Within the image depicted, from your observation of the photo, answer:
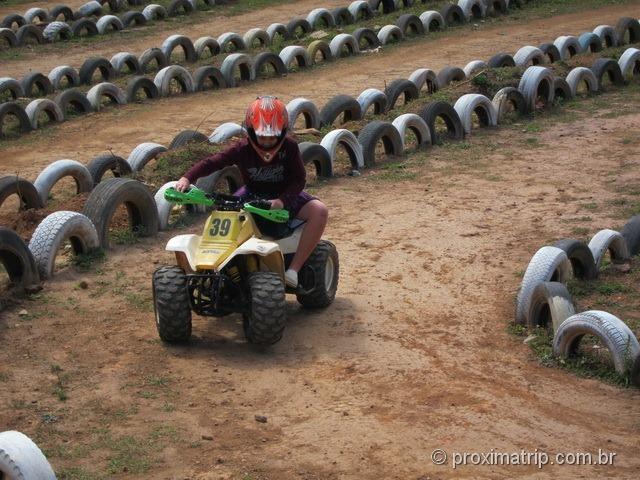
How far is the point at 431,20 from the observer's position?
70.3 ft

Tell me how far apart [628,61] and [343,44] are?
5.15 metres

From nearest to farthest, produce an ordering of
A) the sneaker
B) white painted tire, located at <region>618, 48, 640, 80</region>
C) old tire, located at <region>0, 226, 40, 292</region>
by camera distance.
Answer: the sneaker < old tire, located at <region>0, 226, 40, 292</region> < white painted tire, located at <region>618, 48, 640, 80</region>

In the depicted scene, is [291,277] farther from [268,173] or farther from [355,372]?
[355,372]

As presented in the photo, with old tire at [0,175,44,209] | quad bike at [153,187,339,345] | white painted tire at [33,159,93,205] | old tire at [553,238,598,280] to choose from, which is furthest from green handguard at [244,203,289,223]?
white painted tire at [33,159,93,205]

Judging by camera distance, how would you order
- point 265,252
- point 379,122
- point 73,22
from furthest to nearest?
point 73,22 → point 379,122 → point 265,252

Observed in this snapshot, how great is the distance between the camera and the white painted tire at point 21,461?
5090mm

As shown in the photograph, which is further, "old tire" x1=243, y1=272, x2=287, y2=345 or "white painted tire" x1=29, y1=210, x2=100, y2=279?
"white painted tire" x1=29, y1=210, x2=100, y2=279

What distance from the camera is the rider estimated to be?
26.7ft

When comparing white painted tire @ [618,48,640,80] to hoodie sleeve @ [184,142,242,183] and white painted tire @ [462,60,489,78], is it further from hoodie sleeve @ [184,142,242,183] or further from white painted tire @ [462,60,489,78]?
hoodie sleeve @ [184,142,242,183]

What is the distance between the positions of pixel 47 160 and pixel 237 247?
660cm

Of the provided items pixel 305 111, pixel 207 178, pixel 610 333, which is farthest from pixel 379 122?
pixel 610 333

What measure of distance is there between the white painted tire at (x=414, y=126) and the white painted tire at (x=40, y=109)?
4988 millimetres

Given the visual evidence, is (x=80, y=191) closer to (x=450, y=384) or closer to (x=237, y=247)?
(x=237, y=247)

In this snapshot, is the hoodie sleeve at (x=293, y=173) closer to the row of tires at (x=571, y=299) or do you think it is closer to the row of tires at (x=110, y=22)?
the row of tires at (x=571, y=299)
